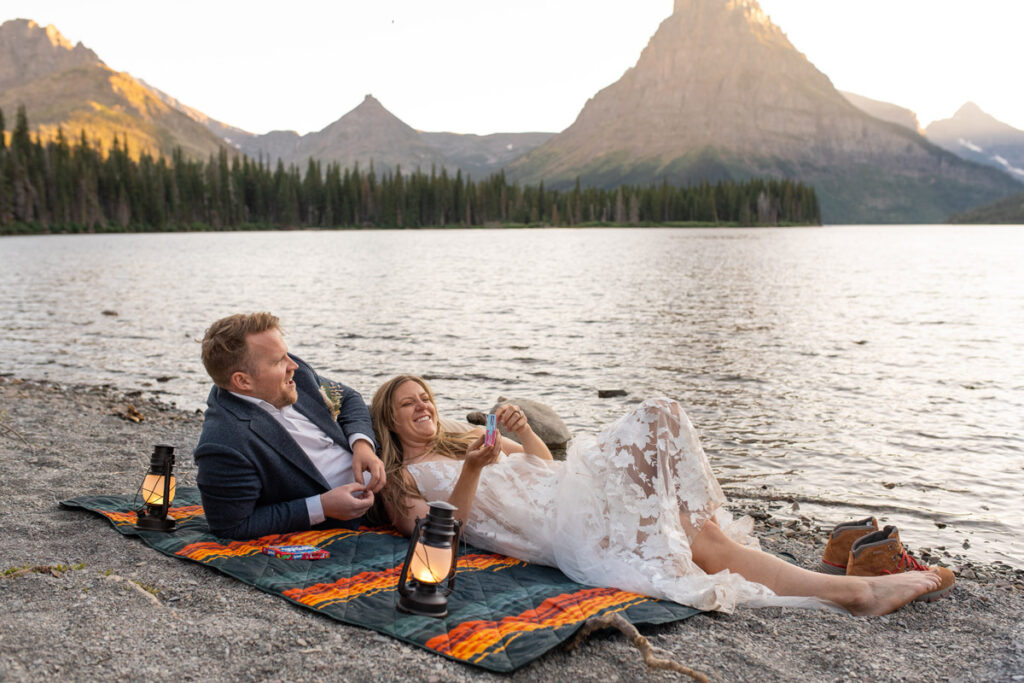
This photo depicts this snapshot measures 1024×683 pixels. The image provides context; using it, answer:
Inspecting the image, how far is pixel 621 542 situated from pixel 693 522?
499 mm

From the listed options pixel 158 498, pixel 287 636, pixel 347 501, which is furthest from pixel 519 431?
pixel 158 498

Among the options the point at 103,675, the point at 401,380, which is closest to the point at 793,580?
the point at 401,380

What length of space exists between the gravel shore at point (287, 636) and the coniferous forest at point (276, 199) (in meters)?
133

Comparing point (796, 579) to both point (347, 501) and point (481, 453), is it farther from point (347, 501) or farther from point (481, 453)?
point (347, 501)

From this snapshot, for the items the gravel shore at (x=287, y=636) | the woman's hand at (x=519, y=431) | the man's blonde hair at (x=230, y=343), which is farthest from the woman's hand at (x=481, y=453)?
the man's blonde hair at (x=230, y=343)

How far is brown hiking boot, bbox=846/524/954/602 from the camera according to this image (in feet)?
18.0

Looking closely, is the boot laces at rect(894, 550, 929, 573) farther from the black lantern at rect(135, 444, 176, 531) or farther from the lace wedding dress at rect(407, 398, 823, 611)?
the black lantern at rect(135, 444, 176, 531)

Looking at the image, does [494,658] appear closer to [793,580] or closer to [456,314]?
[793,580]

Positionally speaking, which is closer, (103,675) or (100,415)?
(103,675)

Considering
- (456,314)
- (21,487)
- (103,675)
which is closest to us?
(103,675)

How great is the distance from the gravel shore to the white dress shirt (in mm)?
816

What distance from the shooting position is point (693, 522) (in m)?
5.20

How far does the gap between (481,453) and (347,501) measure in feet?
4.04

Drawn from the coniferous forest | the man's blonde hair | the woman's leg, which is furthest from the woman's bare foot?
the coniferous forest
